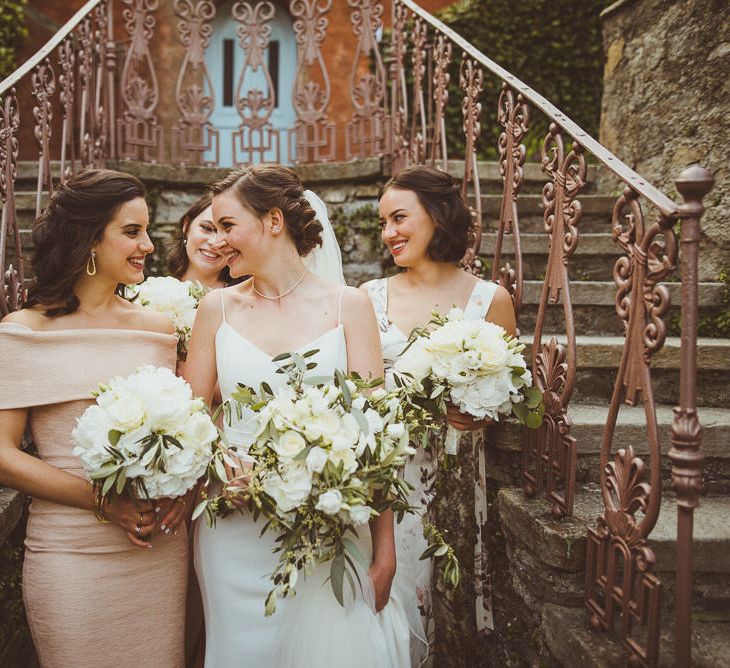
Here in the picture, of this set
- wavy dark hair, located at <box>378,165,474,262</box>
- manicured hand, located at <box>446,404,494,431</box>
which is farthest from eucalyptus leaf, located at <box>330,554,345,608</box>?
wavy dark hair, located at <box>378,165,474,262</box>

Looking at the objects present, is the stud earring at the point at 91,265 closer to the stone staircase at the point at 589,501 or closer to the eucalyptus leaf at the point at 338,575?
the eucalyptus leaf at the point at 338,575

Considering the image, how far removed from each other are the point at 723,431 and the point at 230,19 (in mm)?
9172

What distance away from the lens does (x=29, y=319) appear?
91.6 inches

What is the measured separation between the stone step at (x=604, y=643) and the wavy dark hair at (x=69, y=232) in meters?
2.06

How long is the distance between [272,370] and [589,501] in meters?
1.39

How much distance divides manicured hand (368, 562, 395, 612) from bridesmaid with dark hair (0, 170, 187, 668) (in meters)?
0.66

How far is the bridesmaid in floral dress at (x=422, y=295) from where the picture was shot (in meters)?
2.88

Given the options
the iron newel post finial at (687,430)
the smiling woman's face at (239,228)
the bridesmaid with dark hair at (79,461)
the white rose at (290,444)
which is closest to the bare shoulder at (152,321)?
the bridesmaid with dark hair at (79,461)

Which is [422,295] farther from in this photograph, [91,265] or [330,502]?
[330,502]

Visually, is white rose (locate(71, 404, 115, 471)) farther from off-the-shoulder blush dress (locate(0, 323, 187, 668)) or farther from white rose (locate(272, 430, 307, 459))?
white rose (locate(272, 430, 307, 459))

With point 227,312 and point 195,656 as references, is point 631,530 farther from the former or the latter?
point 195,656

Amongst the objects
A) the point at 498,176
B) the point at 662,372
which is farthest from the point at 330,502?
the point at 498,176

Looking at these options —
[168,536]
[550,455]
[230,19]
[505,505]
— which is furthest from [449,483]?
[230,19]

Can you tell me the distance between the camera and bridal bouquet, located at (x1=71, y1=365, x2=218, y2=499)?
189cm
